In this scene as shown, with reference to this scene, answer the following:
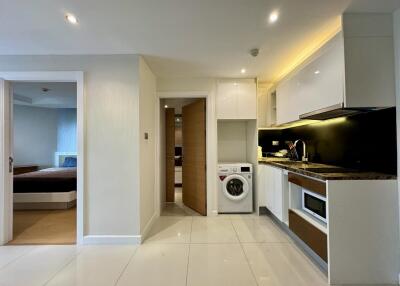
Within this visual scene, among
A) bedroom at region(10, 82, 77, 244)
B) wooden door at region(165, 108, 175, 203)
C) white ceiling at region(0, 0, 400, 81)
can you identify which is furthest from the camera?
wooden door at region(165, 108, 175, 203)

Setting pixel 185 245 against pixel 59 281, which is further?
pixel 185 245

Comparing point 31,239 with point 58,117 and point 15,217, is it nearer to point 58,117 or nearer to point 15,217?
point 15,217

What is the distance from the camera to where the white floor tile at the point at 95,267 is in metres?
1.96

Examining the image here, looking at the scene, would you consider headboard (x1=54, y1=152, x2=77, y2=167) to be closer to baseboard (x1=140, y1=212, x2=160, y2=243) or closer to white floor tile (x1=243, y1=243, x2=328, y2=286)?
baseboard (x1=140, y1=212, x2=160, y2=243)

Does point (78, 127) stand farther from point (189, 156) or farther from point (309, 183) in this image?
point (309, 183)

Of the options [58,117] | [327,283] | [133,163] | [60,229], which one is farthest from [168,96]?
[58,117]

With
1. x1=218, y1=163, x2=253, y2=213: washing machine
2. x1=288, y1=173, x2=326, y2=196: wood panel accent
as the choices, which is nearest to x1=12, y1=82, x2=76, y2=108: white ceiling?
x1=218, y1=163, x2=253, y2=213: washing machine

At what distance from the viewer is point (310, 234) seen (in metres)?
2.14

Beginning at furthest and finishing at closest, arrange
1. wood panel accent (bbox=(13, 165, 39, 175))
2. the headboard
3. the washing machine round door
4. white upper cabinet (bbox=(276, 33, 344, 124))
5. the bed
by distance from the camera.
A: the headboard, wood panel accent (bbox=(13, 165, 39, 175)), the bed, the washing machine round door, white upper cabinet (bbox=(276, 33, 344, 124))

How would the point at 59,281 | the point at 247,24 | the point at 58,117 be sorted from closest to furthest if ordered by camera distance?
1. the point at 59,281
2. the point at 247,24
3. the point at 58,117

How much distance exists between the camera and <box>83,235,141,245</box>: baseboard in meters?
2.69

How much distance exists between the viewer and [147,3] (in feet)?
5.81

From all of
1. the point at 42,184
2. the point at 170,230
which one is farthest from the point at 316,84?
the point at 42,184

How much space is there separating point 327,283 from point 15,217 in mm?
4604
